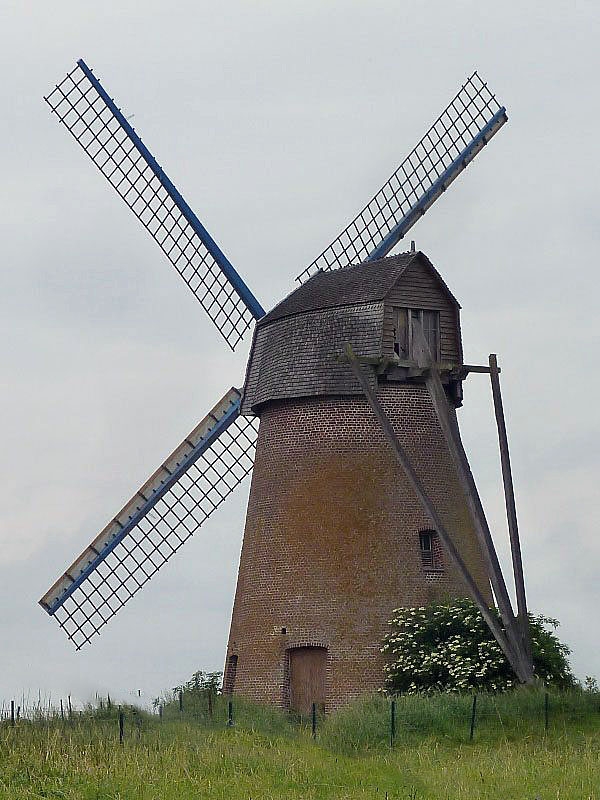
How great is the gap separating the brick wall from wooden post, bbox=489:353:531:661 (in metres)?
1.87

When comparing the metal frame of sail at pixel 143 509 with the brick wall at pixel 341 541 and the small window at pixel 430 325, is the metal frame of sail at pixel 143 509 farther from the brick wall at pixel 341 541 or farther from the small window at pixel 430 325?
the small window at pixel 430 325

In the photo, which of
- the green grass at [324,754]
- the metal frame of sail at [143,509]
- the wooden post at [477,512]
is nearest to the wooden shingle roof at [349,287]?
the wooden post at [477,512]

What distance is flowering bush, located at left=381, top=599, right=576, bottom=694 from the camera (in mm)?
25594

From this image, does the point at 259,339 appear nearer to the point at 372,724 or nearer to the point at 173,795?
the point at 372,724

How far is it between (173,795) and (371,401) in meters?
8.89

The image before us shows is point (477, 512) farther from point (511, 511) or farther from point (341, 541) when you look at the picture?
point (341, 541)

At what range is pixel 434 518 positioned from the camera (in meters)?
25.6

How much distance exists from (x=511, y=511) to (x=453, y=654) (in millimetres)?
2510

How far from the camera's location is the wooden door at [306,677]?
26625 millimetres

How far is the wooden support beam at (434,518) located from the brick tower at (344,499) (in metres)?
0.56

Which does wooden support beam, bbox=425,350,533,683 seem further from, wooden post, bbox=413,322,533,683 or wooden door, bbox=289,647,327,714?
wooden door, bbox=289,647,327,714

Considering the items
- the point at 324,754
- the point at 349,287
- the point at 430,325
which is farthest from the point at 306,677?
the point at 349,287

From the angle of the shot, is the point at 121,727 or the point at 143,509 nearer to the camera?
the point at 121,727

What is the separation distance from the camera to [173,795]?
18969 mm
